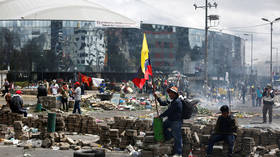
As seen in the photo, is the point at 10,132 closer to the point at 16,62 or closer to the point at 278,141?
the point at 278,141

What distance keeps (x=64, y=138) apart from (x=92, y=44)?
156ft

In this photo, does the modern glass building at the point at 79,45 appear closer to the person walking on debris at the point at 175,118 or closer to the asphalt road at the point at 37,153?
the asphalt road at the point at 37,153

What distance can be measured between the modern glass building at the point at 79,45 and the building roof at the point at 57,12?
0.52ft

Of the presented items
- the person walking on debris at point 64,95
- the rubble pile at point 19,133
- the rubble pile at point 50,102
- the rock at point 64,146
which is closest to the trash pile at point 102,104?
the rubble pile at point 50,102

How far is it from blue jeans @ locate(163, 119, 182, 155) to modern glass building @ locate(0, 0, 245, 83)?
159 feet

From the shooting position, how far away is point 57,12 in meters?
64.1

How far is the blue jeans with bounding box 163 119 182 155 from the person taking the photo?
8.65m

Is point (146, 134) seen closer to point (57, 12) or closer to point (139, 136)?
point (139, 136)

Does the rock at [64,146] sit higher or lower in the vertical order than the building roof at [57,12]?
lower

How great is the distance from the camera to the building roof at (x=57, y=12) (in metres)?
62.1

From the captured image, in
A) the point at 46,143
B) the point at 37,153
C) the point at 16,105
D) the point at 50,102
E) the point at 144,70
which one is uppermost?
the point at 144,70

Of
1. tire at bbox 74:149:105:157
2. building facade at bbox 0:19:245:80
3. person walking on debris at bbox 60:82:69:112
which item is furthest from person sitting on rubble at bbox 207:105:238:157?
building facade at bbox 0:19:245:80

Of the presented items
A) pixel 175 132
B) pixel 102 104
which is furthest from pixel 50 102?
pixel 175 132

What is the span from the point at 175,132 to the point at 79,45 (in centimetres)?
4996
